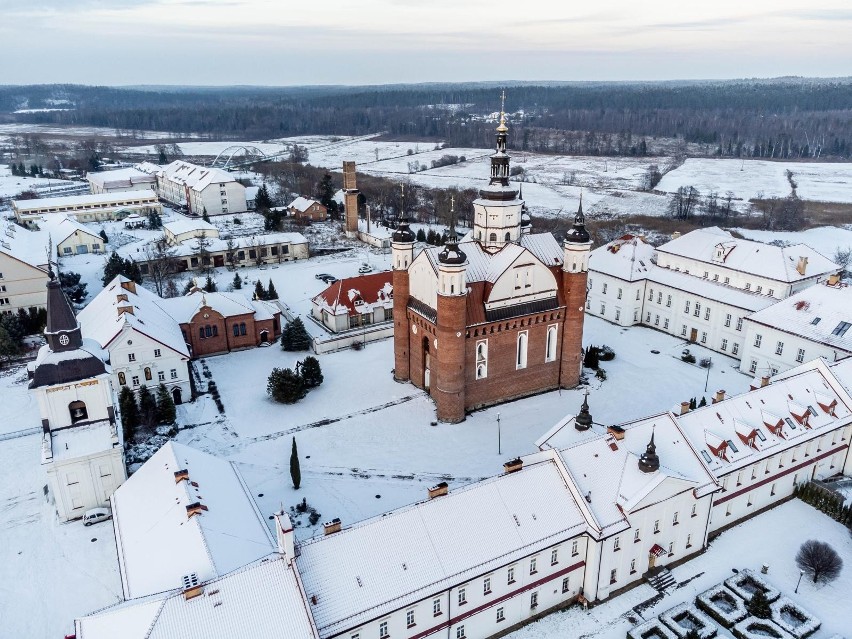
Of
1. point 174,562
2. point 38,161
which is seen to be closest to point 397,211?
point 174,562

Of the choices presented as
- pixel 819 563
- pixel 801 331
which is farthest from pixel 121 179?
pixel 819 563

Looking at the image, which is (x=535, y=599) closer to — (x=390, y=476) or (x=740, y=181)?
(x=390, y=476)

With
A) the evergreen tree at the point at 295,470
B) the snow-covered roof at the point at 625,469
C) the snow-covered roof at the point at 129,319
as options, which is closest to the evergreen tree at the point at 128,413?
the snow-covered roof at the point at 129,319

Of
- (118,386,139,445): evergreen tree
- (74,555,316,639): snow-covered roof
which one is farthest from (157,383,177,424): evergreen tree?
(74,555,316,639): snow-covered roof

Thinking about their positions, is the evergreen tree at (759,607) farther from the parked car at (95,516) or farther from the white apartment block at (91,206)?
the white apartment block at (91,206)

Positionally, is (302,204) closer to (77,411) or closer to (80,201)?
(80,201)

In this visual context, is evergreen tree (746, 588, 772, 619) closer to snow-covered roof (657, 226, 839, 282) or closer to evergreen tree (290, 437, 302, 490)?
evergreen tree (290, 437, 302, 490)

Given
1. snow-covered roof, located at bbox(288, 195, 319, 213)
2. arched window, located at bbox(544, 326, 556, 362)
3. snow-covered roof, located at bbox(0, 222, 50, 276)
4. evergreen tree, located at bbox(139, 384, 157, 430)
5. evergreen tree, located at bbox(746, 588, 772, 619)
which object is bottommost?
evergreen tree, located at bbox(746, 588, 772, 619)

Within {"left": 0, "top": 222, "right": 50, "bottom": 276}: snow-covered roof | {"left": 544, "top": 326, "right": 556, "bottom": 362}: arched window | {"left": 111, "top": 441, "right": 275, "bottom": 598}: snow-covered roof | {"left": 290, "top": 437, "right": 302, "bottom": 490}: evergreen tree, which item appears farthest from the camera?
{"left": 0, "top": 222, "right": 50, "bottom": 276}: snow-covered roof
